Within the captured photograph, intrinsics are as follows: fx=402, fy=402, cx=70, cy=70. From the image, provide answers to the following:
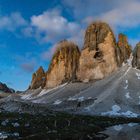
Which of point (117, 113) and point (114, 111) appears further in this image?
point (114, 111)

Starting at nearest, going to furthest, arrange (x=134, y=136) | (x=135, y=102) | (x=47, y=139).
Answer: (x=47, y=139) → (x=134, y=136) → (x=135, y=102)

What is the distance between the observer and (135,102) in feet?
613

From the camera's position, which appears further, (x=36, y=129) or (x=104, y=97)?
(x=104, y=97)

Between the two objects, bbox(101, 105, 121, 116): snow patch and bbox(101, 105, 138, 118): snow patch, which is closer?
bbox(101, 105, 138, 118): snow patch

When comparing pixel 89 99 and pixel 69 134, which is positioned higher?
pixel 89 99

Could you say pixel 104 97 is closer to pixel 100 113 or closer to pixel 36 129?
pixel 100 113

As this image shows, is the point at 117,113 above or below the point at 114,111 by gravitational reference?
below

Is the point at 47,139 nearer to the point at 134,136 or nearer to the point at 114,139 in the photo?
the point at 114,139

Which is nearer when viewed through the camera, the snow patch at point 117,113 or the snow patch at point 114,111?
the snow patch at point 117,113

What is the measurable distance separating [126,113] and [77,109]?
97.0 feet

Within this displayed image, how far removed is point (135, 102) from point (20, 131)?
11296cm

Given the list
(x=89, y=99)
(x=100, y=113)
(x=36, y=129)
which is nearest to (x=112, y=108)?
(x=100, y=113)

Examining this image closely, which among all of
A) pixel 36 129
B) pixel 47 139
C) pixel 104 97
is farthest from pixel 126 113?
pixel 47 139

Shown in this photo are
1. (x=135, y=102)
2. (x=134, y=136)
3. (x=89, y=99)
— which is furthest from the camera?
(x=89, y=99)
